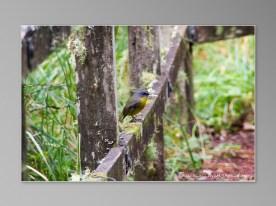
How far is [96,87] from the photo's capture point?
1973 millimetres

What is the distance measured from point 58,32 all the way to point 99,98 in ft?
1.47

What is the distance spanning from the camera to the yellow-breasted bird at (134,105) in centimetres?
194

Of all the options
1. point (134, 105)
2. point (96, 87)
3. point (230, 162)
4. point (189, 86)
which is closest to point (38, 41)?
point (96, 87)

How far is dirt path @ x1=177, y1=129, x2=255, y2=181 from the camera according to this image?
1976 mm

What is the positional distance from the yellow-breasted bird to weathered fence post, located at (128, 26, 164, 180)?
0.06m

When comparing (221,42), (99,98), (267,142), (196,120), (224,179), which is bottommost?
(224,179)

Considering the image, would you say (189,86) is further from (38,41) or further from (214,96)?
(38,41)

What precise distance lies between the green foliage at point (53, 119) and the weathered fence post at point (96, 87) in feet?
0.17

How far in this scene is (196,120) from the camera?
200cm

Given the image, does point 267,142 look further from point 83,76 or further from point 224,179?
point 83,76

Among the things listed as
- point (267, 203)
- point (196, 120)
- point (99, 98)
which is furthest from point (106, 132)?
Result: point (267, 203)

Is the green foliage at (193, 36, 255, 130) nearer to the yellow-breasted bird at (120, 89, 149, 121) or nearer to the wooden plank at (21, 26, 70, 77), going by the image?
the yellow-breasted bird at (120, 89, 149, 121)

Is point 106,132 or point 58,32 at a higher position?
point 58,32
